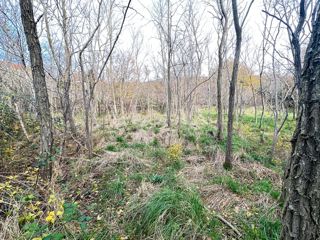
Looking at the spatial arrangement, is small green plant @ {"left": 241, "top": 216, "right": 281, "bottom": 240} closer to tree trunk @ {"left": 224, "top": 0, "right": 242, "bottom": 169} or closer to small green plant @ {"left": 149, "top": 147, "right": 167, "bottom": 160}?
tree trunk @ {"left": 224, "top": 0, "right": 242, "bottom": 169}

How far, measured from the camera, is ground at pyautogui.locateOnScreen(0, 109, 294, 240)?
2.17 metres

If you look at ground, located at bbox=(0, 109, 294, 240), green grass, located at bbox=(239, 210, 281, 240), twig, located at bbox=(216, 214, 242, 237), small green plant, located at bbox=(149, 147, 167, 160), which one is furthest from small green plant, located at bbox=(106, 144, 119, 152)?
green grass, located at bbox=(239, 210, 281, 240)

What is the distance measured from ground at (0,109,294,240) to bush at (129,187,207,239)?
10mm

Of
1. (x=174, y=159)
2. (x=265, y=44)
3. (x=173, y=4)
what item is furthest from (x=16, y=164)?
(x=265, y=44)

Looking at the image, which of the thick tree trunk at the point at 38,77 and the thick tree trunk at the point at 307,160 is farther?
the thick tree trunk at the point at 38,77

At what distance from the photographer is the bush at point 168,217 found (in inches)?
84.1

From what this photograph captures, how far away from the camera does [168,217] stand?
2.29 meters

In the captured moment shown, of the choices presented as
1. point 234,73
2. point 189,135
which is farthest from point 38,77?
point 189,135

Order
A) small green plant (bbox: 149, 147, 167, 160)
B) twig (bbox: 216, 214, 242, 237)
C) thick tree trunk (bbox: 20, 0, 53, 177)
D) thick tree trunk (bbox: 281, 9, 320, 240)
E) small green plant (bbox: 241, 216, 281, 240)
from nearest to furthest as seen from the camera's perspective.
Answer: thick tree trunk (bbox: 281, 9, 320, 240), small green plant (bbox: 241, 216, 281, 240), twig (bbox: 216, 214, 242, 237), thick tree trunk (bbox: 20, 0, 53, 177), small green plant (bbox: 149, 147, 167, 160)

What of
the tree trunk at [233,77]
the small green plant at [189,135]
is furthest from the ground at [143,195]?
the tree trunk at [233,77]

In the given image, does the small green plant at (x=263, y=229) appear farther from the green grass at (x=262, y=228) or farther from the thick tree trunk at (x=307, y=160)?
the thick tree trunk at (x=307, y=160)

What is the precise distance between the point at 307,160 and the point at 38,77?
3.50 meters

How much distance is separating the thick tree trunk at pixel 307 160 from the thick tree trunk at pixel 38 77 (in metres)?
3.07

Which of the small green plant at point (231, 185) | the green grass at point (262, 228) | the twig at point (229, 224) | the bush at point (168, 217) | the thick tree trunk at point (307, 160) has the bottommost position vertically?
the small green plant at point (231, 185)
